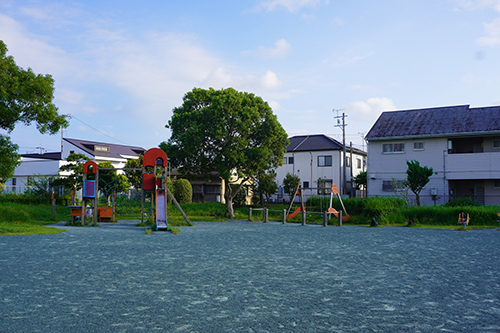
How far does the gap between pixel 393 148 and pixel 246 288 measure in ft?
80.3

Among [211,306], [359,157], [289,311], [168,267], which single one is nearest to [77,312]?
[211,306]

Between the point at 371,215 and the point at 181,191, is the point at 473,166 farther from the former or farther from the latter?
the point at 181,191

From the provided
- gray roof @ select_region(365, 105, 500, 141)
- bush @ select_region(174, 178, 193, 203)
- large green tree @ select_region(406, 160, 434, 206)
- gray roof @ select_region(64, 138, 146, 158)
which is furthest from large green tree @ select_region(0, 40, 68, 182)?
gray roof @ select_region(64, 138, 146, 158)

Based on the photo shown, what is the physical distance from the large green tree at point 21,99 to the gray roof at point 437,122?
20.9m

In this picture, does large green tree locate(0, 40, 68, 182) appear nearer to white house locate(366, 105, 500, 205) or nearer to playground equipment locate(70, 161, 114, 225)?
playground equipment locate(70, 161, 114, 225)

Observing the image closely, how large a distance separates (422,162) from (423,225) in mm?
10533

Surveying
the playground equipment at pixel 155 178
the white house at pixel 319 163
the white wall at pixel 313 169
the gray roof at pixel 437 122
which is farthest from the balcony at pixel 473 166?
the playground equipment at pixel 155 178

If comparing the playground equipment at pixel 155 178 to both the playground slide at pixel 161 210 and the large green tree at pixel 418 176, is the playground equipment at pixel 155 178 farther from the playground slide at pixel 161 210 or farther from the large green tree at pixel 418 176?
the large green tree at pixel 418 176

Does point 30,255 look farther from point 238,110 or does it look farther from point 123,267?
point 238,110

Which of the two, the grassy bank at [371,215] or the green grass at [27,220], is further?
the grassy bank at [371,215]

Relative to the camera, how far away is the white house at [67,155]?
37969mm

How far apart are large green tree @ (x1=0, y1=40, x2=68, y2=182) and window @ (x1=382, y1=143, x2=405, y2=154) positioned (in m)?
21.5

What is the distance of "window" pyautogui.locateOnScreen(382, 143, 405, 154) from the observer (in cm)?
2733

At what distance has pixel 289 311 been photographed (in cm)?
450
